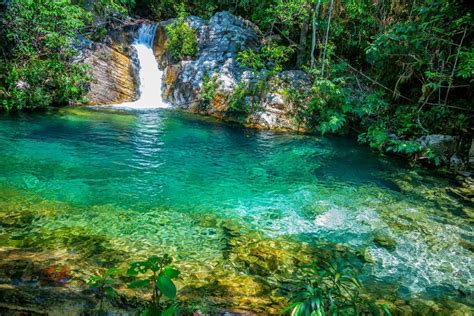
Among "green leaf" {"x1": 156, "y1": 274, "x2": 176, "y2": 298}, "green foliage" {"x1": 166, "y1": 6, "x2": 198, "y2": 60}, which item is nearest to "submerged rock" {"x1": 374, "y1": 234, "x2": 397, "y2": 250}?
"green leaf" {"x1": 156, "y1": 274, "x2": 176, "y2": 298}

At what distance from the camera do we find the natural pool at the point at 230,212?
360cm

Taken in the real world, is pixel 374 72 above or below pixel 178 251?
above

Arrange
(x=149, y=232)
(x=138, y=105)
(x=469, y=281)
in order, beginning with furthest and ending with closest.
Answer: (x=138, y=105), (x=149, y=232), (x=469, y=281)

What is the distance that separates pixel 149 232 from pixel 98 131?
5.72 meters

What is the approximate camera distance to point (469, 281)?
374 cm

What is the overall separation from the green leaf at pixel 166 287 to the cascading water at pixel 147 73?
12.1 metres

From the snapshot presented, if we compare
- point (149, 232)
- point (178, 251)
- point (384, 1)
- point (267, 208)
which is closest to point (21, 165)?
point (149, 232)

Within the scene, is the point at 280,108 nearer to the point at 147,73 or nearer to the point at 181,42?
the point at 181,42

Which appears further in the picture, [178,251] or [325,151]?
[325,151]

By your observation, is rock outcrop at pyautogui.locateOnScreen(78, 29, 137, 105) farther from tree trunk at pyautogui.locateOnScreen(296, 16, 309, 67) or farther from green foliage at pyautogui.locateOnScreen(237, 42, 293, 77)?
tree trunk at pyautogui.locateOnScreen(296, 16, 309, 67)

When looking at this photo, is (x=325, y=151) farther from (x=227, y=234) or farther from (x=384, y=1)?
(x=384, y=1)

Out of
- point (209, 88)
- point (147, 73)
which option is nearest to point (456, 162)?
point (209, 88)

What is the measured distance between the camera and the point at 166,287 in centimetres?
168

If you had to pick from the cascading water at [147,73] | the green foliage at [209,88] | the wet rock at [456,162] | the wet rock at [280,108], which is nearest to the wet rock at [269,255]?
the wet rock at [456,162]
